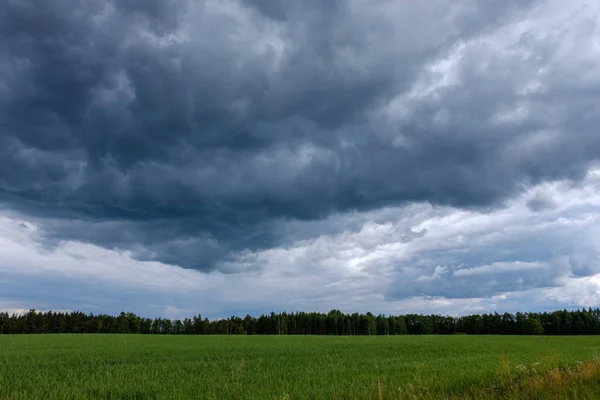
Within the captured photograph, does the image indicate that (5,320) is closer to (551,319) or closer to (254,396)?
(254,396)

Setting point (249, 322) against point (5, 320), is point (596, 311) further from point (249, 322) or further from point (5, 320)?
point (5, 320)

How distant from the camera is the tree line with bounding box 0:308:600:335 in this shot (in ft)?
504

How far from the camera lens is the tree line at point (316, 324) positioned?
504 feet

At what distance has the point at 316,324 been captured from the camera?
6836 inches

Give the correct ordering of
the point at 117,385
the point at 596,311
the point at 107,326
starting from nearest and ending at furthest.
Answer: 1. the point at 117,385
2. the point at 107,326
3. the point at 596,311

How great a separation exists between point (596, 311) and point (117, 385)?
223m

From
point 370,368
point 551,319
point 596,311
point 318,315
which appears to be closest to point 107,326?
point 318,315

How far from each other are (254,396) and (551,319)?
648 feet

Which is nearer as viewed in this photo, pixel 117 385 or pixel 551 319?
pixel 117 385

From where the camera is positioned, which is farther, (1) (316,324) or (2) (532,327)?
(1) (316,324)

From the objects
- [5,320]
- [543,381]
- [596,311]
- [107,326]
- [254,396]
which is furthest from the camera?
[596,311]

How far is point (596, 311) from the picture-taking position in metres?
176

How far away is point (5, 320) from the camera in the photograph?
481 feet

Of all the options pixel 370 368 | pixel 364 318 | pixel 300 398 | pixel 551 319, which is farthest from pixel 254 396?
pixel 551 319
